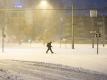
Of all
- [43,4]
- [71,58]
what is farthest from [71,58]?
[43,4]

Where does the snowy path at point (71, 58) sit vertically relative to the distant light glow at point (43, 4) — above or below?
below

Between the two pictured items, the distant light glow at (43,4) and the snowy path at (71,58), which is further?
the distant light glow at (43,4)

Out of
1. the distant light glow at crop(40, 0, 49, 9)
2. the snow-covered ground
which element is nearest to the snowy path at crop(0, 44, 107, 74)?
the snow-covered ground

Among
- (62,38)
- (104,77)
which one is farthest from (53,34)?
(104,77)

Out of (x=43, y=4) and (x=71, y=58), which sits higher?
(x=43, y=4)

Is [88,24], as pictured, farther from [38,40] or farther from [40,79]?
[40,79]

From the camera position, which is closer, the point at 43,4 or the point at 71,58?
the point at 71,58

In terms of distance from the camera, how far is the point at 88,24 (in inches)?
2549

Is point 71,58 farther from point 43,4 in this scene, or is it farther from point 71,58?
point 43,4

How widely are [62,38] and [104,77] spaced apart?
4608 cm

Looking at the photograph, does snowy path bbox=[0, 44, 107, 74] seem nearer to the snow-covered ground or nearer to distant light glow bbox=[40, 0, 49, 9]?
the snow-covered ground

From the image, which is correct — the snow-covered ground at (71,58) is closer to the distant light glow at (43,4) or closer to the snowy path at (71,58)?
the snowy path at (71,58)

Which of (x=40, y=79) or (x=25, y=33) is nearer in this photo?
(x=40, y=79)

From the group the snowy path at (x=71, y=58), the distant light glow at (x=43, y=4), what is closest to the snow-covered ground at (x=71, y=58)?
the snowy path at (x=71, y=58)
